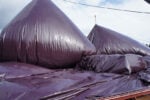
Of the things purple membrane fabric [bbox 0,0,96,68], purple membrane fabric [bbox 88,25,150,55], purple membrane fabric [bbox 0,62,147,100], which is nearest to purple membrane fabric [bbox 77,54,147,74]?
purple membrane fabric [bbox 0,62,147,100]

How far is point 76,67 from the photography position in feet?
13.3

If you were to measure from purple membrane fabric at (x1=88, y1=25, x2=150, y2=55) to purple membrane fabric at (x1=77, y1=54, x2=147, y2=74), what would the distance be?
91 cm

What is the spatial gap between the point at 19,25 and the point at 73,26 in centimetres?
87

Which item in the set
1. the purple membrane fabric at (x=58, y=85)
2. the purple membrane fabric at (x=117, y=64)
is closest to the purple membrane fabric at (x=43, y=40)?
the purple membrane fabric at (x=117, y=64)

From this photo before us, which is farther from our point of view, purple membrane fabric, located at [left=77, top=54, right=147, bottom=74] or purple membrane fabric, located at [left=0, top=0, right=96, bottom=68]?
purple membrane fabric, located at [left=0, top=0, right=96, bottom=68]

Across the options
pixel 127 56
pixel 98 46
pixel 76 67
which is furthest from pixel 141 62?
pixel 98 46

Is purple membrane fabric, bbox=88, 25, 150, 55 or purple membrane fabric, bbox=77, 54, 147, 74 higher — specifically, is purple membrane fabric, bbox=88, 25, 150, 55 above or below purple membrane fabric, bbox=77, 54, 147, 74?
above

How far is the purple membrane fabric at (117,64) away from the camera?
329 cm

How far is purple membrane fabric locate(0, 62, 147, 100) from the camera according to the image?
7.58 ft

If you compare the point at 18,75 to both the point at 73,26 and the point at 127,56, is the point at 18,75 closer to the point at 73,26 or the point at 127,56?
the point at 127,56

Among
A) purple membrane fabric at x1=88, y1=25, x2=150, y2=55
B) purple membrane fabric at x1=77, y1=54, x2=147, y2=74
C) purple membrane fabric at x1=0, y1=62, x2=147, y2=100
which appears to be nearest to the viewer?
purple membrane fabric at x1=0, y1=62, x2=147, y2=100

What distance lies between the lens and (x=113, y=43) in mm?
4832

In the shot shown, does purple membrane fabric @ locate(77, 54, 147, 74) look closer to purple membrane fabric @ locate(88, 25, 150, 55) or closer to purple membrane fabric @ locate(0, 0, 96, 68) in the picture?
purple membrane fabric @ locate(0, 0, 96, 68)

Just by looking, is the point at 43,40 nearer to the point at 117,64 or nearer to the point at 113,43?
the point at 117,64
